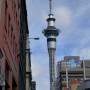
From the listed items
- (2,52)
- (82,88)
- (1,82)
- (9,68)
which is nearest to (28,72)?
(82,88)

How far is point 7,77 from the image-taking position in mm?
39156

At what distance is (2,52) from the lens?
32344 millimetres

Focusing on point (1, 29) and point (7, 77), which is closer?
point (1, 29)

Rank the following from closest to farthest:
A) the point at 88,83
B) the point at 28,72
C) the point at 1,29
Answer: the point at 1,29 < the point at 88,83 < the point at 28,72

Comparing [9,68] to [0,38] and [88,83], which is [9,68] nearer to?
[0,38]

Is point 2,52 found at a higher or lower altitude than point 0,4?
lower

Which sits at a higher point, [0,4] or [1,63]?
[0,4]

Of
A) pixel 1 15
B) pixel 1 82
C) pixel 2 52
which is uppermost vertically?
pixel 1 15

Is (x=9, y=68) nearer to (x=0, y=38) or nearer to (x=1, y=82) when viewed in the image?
(x=0, y=38)

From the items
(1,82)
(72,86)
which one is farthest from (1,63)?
(72,86)

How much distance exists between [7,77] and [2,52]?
7.19 metres

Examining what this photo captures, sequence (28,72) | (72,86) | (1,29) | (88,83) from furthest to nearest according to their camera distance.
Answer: (72,86), (28,72), (88,83), (1,29)

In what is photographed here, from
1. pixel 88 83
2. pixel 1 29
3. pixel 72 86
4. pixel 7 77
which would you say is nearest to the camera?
pixel 1 29

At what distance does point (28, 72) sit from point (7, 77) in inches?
2414
